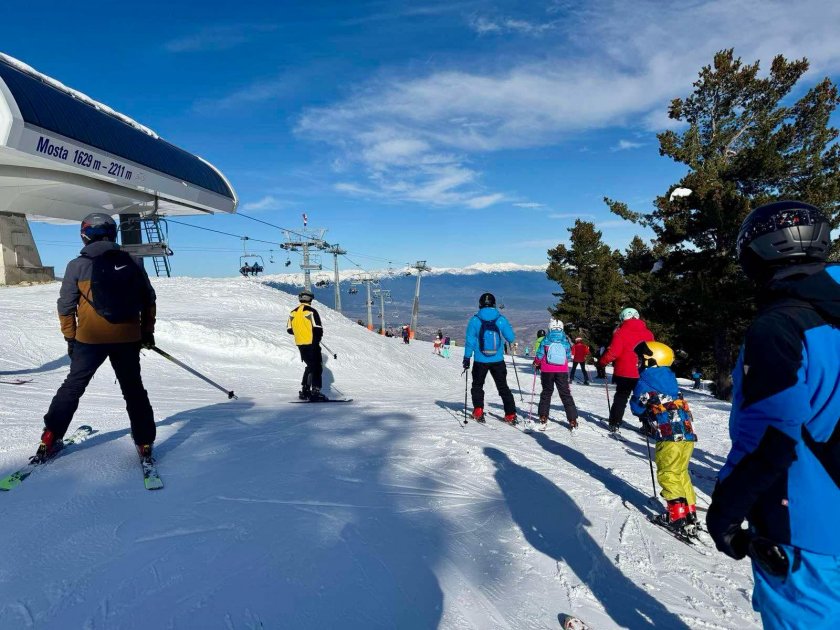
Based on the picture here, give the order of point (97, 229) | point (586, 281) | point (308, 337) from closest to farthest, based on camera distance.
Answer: point (97, 229) → point (308, 337) → point (586, 281)

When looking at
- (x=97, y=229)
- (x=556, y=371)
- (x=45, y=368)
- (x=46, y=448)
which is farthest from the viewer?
(x=45, y=368)

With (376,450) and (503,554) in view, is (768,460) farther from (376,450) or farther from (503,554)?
(376,450)

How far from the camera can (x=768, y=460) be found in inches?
59.6

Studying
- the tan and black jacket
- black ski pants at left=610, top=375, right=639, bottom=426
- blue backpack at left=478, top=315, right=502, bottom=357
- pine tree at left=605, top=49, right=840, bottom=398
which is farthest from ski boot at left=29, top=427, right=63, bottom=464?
pine tree at left=605, top=49, right=840, bottom=398

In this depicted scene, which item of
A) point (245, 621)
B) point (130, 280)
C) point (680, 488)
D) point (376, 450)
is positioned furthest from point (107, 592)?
point (680, 488)

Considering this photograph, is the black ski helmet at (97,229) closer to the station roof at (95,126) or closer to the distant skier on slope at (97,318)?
the distant skier on slope at (97,318)

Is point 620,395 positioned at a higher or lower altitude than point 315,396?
higher

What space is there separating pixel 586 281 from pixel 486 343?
30.7 meters

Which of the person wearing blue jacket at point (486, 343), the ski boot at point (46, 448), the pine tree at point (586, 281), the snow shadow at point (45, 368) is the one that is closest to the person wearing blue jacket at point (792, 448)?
the ski boot at point (46, 448)

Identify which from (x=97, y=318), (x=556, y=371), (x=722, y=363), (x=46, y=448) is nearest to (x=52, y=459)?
(x=46, y=448)

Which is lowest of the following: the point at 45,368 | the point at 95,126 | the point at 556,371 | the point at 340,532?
the point at 340,532

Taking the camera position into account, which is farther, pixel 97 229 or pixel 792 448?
pixel 97 229

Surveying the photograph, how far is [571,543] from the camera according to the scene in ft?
11.5

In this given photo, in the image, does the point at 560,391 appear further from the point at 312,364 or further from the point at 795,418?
the point at 795,418
